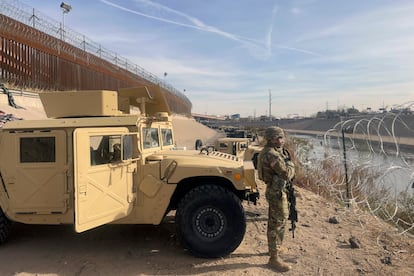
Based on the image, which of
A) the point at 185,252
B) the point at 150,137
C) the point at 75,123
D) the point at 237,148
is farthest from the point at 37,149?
the point at 237,148


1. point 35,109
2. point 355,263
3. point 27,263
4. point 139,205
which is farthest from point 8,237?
point 35,109

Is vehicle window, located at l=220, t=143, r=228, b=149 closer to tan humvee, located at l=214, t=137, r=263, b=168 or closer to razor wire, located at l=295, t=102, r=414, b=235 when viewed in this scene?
tan humvee, located at l=214, t=137, r=263, b=168

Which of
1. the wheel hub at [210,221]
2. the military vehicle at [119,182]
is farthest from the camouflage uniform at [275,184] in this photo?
the wheel hub at [210,221]

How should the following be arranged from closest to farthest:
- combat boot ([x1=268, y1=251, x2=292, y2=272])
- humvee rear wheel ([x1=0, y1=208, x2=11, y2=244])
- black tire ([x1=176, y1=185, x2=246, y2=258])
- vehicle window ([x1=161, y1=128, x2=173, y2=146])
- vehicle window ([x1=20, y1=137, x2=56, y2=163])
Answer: combat boot ([x1=268, y1=251, x2=292, y2=272]), vehicle window ([x1=20, y1=137, x2=56, y2=163]), black tire ([x1=176, y1=185, x2=246, y2=258]), humvee rear wheel ([x1=0, y1=208, x2=11, y2=244]), vehicle window ([x1=161, y1=128, x2=173, y2=146])

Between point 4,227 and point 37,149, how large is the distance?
1.32 metres

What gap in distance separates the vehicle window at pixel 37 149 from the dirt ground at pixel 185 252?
1298 mm

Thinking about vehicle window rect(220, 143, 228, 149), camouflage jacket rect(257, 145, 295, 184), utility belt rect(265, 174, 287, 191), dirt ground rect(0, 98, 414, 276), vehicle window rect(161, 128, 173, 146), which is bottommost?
dirt ground rect(0, 98, 414, 276)

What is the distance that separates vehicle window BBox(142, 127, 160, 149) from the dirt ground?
1.40 meters

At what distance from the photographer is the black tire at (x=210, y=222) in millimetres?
4844

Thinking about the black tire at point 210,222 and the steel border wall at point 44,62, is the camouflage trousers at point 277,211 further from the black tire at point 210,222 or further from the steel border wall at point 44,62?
the steel border wall at point 44,62

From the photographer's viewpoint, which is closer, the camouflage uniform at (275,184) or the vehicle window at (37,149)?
the camouflage uniform at (275,184)

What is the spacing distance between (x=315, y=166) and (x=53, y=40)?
44.8 feet

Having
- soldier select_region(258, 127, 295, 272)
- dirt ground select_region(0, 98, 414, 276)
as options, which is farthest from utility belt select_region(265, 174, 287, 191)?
dirt ground select_region(0, 98, 414, 276)

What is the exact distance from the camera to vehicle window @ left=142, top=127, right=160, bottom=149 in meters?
5.27
